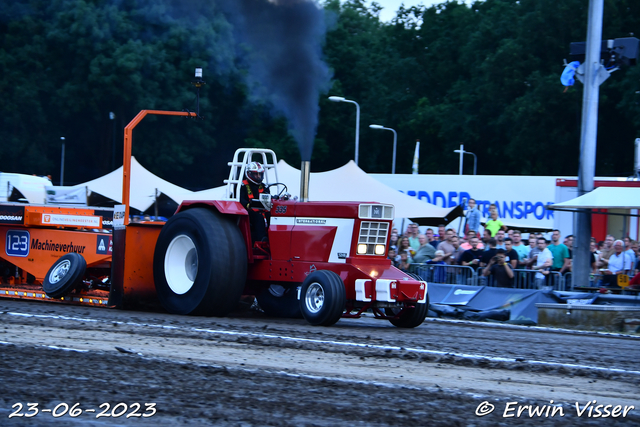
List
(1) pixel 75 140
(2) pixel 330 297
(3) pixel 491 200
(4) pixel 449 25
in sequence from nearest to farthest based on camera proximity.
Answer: (2) pixel 330 297 < (3) pixel 491 200 < (1) pixel 75 140 < (4) pixel 449 25

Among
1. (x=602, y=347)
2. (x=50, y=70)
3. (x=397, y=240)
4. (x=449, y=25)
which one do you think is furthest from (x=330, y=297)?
(x=449, y=25)

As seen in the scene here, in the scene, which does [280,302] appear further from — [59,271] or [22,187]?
[22,187]

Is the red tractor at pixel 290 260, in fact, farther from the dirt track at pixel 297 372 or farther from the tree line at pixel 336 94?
the tree line at pixel 336 94

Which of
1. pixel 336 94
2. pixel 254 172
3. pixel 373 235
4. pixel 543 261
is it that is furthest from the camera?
pixel 336 94

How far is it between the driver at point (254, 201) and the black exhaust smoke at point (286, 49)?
4.78 ft

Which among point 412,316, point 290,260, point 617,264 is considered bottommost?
point 412,316

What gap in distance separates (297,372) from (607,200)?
27.9 feet

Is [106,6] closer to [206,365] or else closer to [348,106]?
[348,106]

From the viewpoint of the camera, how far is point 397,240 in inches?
663

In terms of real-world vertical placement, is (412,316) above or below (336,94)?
below

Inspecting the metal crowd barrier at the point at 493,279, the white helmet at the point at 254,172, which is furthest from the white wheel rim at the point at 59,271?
the metal crowd barrier at the point at 493,279

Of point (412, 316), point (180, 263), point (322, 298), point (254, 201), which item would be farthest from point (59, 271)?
point (412, 316)

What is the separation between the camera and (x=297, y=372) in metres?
6.85

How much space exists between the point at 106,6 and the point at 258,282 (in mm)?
30055
